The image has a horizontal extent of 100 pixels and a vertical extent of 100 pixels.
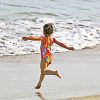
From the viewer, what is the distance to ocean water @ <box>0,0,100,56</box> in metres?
9.59

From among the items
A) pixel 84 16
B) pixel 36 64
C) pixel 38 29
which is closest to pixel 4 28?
pixel 38 29

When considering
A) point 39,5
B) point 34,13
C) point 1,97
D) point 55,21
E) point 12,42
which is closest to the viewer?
point 1,97

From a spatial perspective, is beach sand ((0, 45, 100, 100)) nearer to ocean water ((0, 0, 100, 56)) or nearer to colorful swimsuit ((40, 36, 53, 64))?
colorful swimsuit ((40, 36, 53, 64))

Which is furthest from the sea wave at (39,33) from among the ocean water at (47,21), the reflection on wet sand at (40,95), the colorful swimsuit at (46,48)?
the reflection on wet sand at (40,95)

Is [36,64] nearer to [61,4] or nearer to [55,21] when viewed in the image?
[55,21]

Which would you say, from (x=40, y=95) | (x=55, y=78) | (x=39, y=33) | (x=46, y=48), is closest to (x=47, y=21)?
(x=39, y=33)

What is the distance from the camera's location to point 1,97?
18.1 ft

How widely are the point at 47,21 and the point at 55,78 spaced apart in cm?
733

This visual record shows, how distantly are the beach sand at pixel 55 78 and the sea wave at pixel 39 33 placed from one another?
606 millimetres

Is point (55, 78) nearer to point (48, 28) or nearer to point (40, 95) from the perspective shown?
point (40, 95)

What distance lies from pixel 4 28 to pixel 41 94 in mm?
5642

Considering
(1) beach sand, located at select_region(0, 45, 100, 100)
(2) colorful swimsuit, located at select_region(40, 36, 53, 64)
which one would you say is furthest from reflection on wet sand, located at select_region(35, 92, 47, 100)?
(2) colorful swimsuit, located at select_region(40, 36, 53, 64)

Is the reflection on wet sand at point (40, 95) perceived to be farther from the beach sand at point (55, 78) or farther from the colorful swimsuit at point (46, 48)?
the colorful swimsuit at point (46, 48)

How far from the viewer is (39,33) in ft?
36.3
